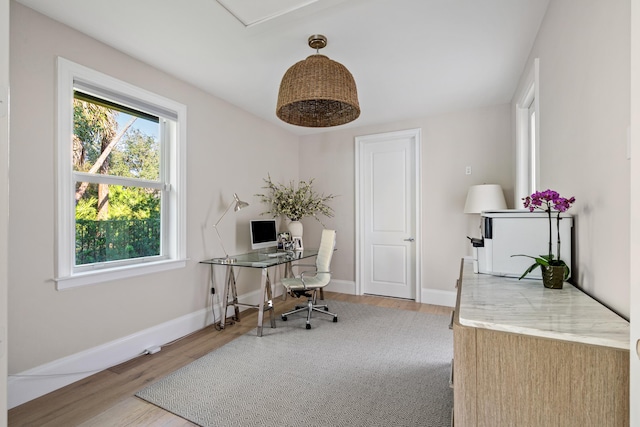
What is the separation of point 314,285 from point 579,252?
2.31 m

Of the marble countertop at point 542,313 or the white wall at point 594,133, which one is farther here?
the white wall at point 594,133

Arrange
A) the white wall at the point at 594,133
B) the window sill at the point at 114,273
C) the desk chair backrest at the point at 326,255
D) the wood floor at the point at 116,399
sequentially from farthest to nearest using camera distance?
the desk chair backrest at the point at 326,255 < the window sill at the point at 114,273 < the wood floor at the point at 116,399 < the white wall at the point at 594,133

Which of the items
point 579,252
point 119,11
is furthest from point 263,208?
point 579,252

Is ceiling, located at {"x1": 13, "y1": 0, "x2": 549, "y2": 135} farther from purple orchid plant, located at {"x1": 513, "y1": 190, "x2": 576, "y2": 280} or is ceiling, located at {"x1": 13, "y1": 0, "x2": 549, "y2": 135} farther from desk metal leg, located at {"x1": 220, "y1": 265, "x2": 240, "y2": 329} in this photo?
desk metal leg, located at {"x1": 220, "y1": 265, "x2": 240, "y2": 329}

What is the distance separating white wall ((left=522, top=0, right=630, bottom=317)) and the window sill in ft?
9.53

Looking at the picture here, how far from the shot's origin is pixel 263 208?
4.07 m

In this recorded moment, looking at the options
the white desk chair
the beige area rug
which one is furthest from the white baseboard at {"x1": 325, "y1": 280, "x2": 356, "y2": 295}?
the beige area rug

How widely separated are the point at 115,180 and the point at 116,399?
5.13ft

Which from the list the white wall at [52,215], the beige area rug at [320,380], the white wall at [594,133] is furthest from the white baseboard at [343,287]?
the white wall at [594,133]

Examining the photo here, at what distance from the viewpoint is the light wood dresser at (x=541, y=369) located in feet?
2.64

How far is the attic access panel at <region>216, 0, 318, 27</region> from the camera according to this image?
1868 millimetres

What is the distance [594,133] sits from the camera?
1.23 m

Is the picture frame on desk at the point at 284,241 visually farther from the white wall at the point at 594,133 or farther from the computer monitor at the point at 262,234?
the white wall at the point at 594,133

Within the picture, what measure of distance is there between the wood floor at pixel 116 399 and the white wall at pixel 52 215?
0.78ft
